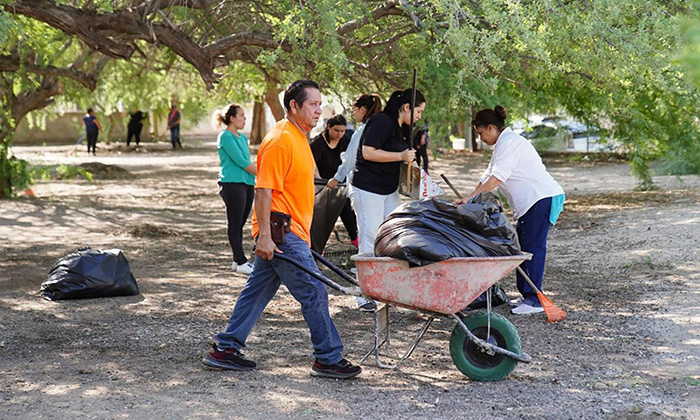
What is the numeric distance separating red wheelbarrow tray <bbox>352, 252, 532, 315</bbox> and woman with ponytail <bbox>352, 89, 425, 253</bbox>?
175cm

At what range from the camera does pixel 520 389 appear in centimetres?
462

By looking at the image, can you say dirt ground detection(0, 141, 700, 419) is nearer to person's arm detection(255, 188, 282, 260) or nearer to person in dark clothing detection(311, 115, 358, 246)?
person's arm detection(255, 188, 282, 260)

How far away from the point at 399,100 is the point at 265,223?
2.17 metres

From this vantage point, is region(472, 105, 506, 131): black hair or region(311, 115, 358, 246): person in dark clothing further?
region(311, 115, 358, 246): person in dark clothing

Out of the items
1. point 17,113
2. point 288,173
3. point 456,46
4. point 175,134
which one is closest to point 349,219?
point 456,46

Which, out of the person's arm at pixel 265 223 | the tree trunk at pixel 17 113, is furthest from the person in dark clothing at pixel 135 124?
the person's arm at pixel 265 223

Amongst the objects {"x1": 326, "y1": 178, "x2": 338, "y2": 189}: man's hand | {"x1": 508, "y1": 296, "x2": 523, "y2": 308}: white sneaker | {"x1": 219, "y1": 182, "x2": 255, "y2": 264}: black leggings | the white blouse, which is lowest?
{"x1": 508, "y1": 296, "x2": 523, "y2": 308}: white sneaker

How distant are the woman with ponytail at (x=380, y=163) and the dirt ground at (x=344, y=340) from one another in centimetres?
75

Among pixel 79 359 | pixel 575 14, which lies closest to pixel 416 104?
pixel 575 14

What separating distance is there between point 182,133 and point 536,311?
4002 cm

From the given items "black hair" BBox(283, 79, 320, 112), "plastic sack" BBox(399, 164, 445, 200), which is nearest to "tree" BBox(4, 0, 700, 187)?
"plastic sack" BBox(399, 164, 445, 200)

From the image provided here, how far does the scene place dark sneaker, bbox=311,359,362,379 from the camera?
4.79m

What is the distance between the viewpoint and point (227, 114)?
7750 mm

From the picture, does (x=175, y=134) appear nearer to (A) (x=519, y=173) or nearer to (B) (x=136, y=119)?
(B) (x=136, y=119)
